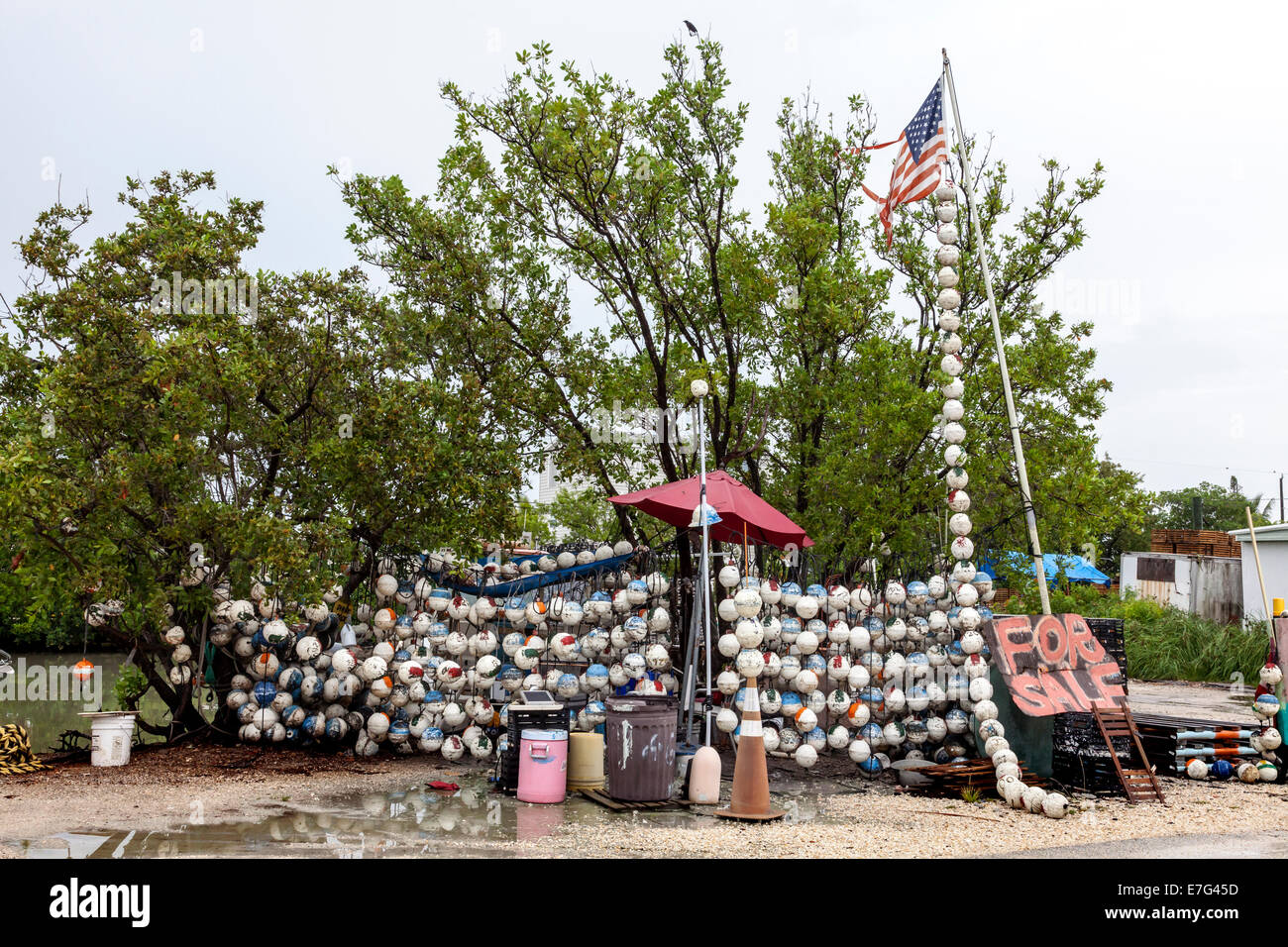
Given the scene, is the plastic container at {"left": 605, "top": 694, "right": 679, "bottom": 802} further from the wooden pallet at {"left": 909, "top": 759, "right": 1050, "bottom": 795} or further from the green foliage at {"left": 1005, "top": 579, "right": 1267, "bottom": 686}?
the green foliage at {"left": 1005, "top": 579, "right": 1267, "bottom": 686}

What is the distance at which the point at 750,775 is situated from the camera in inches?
372

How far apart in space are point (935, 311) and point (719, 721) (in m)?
8.57

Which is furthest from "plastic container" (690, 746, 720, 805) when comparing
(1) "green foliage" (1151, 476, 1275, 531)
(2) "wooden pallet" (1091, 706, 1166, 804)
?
(1) "green foliage" (1151, 476, 1275, 531)

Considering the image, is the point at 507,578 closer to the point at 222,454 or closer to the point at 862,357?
the point at 222,454

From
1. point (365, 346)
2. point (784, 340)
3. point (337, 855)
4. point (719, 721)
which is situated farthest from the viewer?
point (784, 340)

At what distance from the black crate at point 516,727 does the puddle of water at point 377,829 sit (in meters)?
0.19

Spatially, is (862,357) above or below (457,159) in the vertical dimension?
below

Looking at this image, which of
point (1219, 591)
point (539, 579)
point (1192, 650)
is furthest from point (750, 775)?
point (1219, 591)

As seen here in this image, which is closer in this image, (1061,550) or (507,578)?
(507,578)

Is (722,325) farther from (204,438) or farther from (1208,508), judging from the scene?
(1208,508)

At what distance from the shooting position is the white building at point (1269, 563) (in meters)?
24.8
